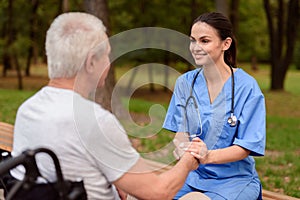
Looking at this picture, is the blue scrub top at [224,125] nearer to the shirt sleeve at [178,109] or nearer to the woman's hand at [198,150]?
the shirt sleeve at [178,109]

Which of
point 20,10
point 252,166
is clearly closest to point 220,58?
point 252,166

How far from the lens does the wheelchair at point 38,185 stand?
1.91 m

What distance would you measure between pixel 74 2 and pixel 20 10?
350 centimetres

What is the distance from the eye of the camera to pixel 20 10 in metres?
25.9

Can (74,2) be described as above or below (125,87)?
below

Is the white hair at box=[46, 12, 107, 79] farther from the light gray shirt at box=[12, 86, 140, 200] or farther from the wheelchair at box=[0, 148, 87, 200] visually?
the wheelchair at box=[0, 148, 87, 200]

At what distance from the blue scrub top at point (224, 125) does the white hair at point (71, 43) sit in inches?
39.9

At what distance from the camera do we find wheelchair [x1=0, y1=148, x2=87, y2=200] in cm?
191

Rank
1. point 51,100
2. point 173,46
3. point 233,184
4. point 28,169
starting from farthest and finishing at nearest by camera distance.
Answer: point 233,184, point 173,46, point 51,100, point 28,169

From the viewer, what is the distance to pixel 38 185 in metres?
2.03

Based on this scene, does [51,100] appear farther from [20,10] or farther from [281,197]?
[20,10]

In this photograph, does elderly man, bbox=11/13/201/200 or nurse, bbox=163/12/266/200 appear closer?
elderly man, bbox=11/13/201/200

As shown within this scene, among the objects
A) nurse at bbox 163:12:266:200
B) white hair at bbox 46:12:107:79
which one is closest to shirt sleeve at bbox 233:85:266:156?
nurse at bbox 163:12:266:200

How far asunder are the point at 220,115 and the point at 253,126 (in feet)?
0.63
